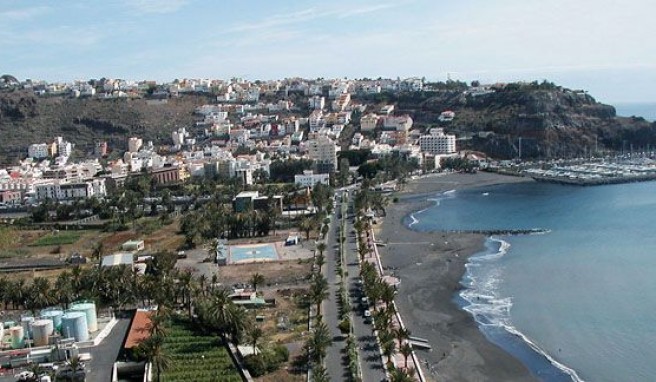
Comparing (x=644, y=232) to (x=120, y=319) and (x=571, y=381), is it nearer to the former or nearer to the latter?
(x=571, y=381)

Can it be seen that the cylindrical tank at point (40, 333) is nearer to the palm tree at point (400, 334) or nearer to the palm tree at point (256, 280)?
the palm tree at point (256, 280)

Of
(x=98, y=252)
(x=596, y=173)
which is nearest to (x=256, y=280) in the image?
(x=98, y=252)

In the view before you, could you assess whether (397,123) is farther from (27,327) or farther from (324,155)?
(27,327)

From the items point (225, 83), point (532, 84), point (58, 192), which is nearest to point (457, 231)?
point (58, 192)

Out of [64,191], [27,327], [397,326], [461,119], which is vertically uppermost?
[461,119]

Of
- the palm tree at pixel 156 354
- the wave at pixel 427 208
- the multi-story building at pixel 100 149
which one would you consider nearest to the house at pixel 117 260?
the palm tree at pixel 156 354
